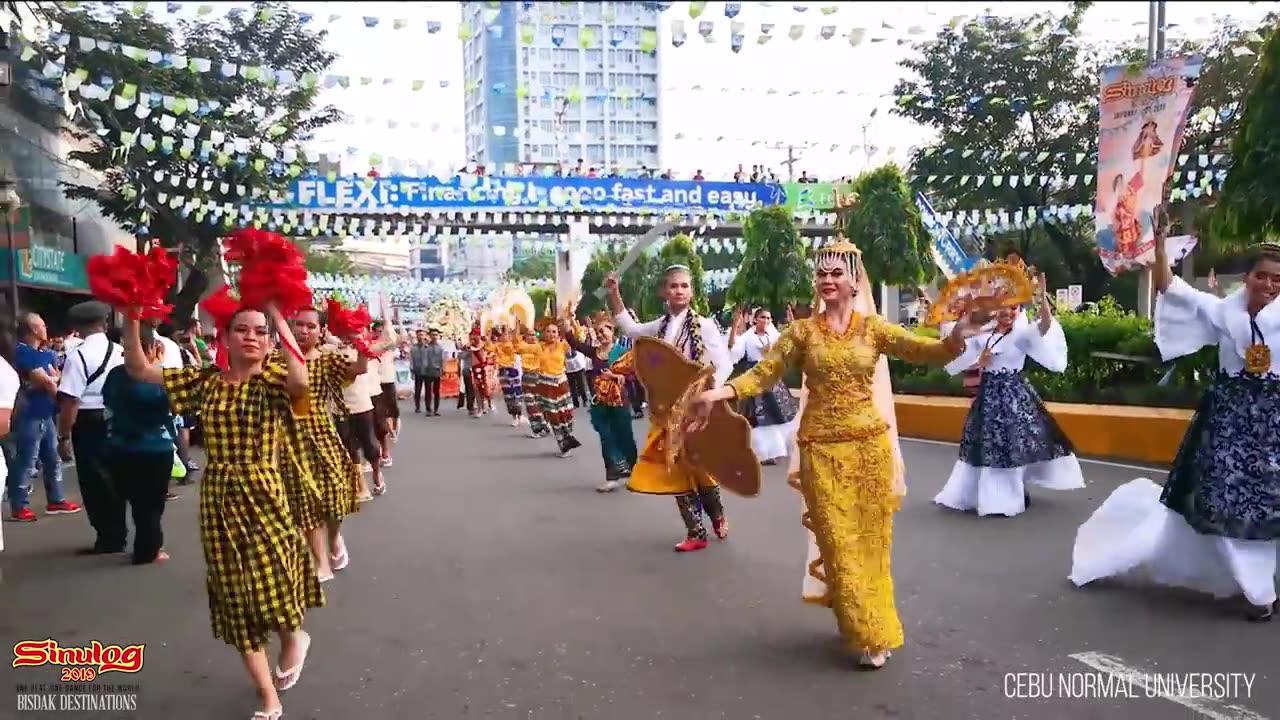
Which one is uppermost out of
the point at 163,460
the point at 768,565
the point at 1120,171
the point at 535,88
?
the point at 535,88

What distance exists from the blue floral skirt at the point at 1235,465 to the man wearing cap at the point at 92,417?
6853 mm

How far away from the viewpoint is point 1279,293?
5273 millimetres

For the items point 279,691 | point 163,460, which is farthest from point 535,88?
point 279,691

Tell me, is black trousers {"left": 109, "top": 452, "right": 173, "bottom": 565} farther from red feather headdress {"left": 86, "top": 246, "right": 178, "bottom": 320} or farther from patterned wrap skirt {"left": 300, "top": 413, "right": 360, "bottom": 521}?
red feather headdress {"left": 86, "top": 246, "right": 178, "bottom": 320}

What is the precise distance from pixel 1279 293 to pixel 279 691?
5.03 metres

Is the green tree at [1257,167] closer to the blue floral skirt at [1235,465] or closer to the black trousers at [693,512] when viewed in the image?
the blue floral skirt at [1235,465]

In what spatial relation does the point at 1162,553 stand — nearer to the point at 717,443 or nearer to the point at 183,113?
the point at 717,443

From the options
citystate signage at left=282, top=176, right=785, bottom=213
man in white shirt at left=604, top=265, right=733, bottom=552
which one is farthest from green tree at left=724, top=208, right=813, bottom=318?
man in white shirt at left=604, top=265, right=733, bottom=552

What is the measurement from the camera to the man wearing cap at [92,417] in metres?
7.60

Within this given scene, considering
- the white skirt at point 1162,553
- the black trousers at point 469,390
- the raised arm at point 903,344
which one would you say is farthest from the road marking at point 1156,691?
the black trousers at point 469,390

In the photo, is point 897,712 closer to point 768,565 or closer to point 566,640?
point 566,640

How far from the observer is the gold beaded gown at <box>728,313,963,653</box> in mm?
4605

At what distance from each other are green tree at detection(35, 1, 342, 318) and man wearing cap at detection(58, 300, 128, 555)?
806cm

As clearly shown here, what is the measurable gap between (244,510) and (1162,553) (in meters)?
4.56
